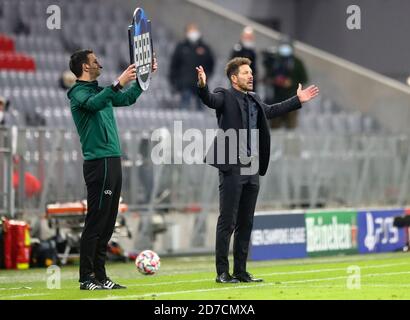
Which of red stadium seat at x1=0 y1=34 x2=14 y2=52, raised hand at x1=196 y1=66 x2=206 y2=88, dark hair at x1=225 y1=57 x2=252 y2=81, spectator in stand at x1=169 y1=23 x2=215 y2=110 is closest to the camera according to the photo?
raised hand at x1=196 y1=66 x2=206 y2=88

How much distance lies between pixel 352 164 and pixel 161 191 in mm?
4222

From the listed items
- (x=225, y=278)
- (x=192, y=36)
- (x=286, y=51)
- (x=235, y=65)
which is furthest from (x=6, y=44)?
(x=225, y=278)

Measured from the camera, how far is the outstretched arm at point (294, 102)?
12832 millimetres

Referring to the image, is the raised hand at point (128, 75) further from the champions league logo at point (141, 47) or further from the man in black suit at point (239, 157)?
the man in black suit at point (239, 157)

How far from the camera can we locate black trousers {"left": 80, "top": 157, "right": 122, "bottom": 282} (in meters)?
11.8

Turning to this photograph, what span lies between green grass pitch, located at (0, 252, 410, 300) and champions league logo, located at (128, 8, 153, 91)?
2.04 m

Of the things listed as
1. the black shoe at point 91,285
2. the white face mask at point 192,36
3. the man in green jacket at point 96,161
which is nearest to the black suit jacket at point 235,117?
the man in green jacket at point 96,161

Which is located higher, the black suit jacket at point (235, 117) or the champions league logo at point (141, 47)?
the champions league logo at point (141, 47)

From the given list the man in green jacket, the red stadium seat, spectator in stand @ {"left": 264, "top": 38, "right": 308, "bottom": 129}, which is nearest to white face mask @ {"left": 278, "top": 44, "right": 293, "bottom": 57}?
spectator in stand @ {"left": 264, "top": 38, "right": 308, "bottom": 129}

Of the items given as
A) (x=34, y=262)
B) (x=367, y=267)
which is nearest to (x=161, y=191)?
(x=34, y=262)

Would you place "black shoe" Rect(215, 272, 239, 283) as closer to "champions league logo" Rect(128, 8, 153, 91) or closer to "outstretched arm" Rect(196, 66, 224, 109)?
"outstretched arm" Rect(196, 66, 224, 109)

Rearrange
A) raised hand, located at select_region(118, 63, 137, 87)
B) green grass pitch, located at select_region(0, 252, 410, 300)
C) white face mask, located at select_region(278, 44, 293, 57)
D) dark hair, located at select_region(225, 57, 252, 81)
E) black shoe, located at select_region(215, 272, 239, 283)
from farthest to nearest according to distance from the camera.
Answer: white face mask, located at select_region(278, 44, 293, 57), dark hair, located at select_region(225, 57, 252, 81), black shoe, located at select_region(215, 272, 239, 283), raised hand, located at select_region(118, 63, 137, 87), green grass pitch, located at select_region(0, 252, 410, 300)

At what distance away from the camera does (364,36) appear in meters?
34.1

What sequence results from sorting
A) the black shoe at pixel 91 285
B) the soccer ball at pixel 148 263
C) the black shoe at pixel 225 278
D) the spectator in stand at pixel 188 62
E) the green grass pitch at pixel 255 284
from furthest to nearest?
the spectator in stand at pixel 188 62, the soccer ball at pixel 148 263, the black shoe at pixel 225 278, the black shoe at pixel 91 285, the green grass pitch at pixel 255 284
